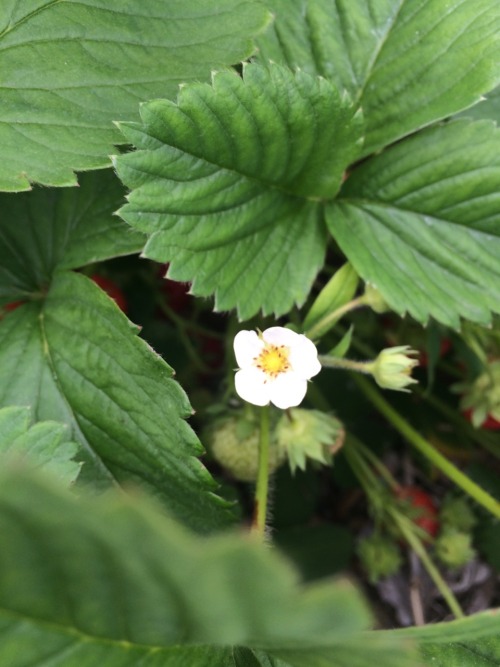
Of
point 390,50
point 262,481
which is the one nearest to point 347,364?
point 262,481

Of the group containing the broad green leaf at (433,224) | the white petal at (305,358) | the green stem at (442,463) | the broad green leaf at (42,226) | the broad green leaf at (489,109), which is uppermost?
the broad green leaf at (42,226)

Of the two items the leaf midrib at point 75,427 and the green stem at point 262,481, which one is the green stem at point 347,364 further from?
the leaf midrib at point 75,427

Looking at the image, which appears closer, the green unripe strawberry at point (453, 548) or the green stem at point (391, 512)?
the green stem at point (391, 512)

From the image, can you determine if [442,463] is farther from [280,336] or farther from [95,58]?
[95,58]

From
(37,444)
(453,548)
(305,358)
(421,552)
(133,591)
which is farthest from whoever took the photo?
(453,548)

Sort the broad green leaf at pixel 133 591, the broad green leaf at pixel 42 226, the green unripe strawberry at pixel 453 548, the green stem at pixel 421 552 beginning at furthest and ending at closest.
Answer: the green unripe strawberry at pixel 453 548 < the green stem at pixel 421 552 < the broad green leaf at pixel 42 226 < the broad green leaf at pixel 133 591

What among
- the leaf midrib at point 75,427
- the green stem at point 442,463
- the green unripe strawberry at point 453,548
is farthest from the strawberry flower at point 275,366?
the green unripe strawberry at point 453,548

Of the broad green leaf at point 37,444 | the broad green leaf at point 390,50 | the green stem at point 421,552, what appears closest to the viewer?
the broad green leaf at point 37,444
